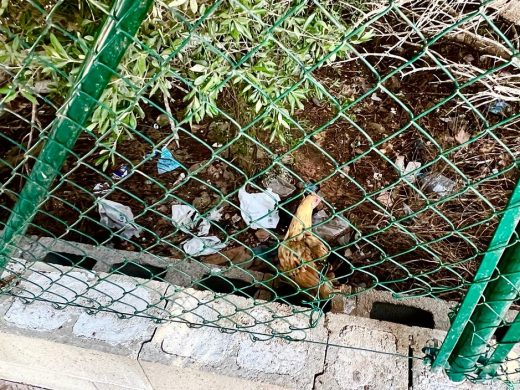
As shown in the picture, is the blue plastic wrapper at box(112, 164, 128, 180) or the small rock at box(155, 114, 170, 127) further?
the small rock at box(155, 114, 170, 127)

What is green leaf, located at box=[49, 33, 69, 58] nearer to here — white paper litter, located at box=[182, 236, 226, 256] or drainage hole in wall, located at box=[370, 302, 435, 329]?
white paper litter, located at box=[182, 236, 226, 256]

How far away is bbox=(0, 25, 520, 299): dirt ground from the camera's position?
2.78m

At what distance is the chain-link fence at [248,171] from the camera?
1.60 m

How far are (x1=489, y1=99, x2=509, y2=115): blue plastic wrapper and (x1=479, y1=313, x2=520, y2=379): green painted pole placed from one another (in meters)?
1.91

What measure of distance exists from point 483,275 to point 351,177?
133cm

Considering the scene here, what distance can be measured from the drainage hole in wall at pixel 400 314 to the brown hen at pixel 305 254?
7.9 inches

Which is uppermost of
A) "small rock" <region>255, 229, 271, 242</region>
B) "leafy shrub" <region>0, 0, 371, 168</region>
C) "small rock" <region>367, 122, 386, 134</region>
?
"leafy shrub" <region>0, 0, 371, 168</region>

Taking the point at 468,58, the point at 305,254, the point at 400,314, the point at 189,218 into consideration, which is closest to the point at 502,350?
the point at 400,314

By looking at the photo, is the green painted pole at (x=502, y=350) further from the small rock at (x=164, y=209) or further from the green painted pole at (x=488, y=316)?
the small rock at (x=164, y=209)

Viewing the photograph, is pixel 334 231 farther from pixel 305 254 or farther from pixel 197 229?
pixel 197 229

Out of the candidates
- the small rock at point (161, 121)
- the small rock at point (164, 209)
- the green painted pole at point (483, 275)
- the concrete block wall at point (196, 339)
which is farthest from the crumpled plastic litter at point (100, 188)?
the green painted pole at point (483, 275)

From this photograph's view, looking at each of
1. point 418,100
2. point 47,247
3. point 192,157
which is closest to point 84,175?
point 192,157

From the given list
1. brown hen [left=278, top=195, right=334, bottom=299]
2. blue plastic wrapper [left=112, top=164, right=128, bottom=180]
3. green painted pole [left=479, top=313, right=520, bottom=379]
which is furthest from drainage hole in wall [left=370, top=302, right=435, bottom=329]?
blue plastic wrapper [left=112, top=164, right=128, bottom=180]

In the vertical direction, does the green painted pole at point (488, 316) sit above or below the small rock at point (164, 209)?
above
